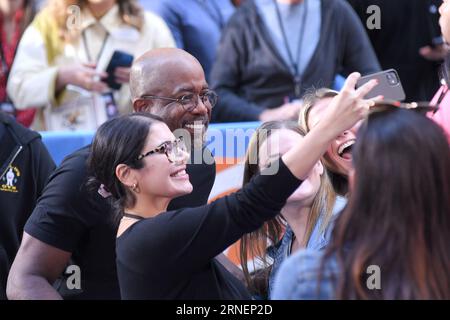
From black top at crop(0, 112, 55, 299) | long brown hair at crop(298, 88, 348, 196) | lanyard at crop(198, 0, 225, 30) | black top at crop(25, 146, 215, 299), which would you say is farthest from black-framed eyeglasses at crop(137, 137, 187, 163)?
lanyard at crop(198, 0, 225, 30)

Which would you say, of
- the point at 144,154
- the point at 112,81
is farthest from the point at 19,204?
the point at 112,81

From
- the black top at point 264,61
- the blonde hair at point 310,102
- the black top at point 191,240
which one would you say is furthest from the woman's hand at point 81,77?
the black top at point 191,240

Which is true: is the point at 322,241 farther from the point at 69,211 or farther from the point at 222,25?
the point at 222,25

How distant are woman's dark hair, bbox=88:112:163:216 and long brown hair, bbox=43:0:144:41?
2.43m

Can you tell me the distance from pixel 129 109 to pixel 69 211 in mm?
1984

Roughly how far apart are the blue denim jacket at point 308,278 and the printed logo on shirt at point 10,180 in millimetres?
1926

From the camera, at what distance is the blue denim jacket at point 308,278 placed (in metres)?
2.44

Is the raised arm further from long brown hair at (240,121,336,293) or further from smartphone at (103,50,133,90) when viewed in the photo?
smartphone at (103,50,133,90)

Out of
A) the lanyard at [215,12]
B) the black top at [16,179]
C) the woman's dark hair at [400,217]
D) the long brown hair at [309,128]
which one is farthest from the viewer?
the lanyard at [215,12]

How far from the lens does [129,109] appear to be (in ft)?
18.0

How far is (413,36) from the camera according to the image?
6078mm

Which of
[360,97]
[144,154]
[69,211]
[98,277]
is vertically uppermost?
[360,97]

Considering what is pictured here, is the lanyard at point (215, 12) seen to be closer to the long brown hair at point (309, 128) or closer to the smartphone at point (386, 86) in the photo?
→ the long brown hair at point (309, 128)

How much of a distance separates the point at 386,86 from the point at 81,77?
2.51m
